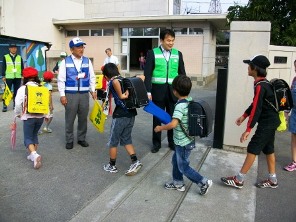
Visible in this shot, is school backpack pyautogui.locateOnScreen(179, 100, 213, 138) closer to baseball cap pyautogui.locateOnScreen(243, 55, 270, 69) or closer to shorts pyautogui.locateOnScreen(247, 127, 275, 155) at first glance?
shorts pyautogui.locateOnScreen(247, 127, 275, 155)

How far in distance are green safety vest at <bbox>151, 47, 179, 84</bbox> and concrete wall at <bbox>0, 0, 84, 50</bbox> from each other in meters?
14.2

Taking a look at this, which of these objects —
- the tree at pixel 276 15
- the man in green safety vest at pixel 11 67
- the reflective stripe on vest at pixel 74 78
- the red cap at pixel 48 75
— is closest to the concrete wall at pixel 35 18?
the man in green safety vest at pixel 11 67

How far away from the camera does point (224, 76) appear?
5359mm

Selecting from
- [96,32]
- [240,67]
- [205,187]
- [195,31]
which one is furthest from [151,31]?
[205,187]

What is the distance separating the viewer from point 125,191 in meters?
3.88

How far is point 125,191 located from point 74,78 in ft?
7.57

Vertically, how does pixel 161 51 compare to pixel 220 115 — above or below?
above

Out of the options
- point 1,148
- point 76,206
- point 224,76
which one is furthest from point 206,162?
point 1,148

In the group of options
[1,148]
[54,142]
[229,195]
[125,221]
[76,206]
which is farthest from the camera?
[54,142]

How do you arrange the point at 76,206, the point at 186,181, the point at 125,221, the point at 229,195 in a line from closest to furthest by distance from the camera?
the point at 125,221, the point at 76,206, the point at 229,195, the point at 186,181

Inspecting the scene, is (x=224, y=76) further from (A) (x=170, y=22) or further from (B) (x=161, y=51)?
(A) (x=170, y=22)

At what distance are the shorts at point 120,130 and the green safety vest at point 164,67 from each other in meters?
1.15

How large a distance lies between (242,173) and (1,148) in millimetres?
4023

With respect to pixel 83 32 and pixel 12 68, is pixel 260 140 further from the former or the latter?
pixel 83 32
